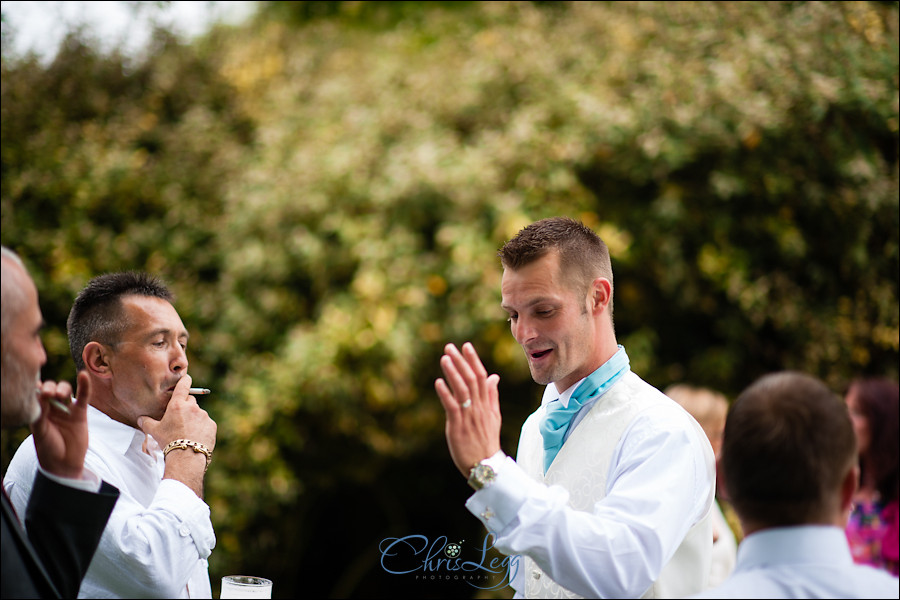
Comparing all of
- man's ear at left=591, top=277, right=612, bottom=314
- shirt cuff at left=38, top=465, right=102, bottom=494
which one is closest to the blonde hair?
man's ear at left=591, top=277, right=612, bottom=314

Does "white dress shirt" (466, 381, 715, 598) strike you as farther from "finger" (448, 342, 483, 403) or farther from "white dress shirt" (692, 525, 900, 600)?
"white dress shirt" (692, 525, 900, 600)

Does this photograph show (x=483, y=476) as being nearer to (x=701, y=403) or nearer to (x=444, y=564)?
(x=444, y=564)

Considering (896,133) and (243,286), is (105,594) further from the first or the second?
(896,133)

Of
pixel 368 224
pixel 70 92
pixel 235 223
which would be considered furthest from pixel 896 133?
pixel 70 92

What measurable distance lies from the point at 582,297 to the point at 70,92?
5160mm

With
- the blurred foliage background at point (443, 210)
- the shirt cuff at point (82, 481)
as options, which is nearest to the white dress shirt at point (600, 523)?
the shirt cuff at point (82, 481)

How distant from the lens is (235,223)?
19.5 feet

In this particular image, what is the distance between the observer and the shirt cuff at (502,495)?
79.4 inches

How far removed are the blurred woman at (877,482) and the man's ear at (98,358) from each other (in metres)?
3.70

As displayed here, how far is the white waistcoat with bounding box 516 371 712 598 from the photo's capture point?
2332 mm

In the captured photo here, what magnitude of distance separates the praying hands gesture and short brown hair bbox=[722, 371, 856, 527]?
63 centimetres

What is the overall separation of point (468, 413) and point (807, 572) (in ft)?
2.85

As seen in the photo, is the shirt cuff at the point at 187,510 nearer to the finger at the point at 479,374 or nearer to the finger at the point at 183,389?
the finger at the point at 183,389

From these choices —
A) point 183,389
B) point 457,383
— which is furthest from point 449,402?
point 183,389
